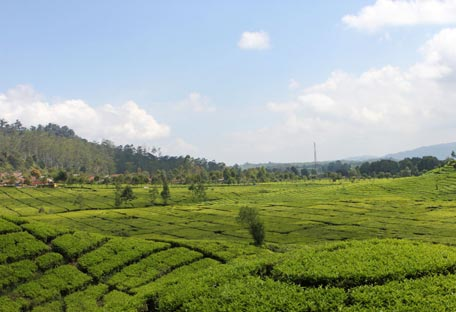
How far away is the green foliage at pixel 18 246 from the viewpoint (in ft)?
134

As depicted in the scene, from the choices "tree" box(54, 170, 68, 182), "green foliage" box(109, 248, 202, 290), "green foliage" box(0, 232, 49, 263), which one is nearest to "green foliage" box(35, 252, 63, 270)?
"green foliage" box(0, 232, 49, 263)

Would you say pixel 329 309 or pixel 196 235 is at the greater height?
pixel 329 309

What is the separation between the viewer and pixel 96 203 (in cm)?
10494

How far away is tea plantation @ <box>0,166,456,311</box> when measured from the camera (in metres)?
15.8

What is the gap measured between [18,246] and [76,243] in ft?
19.9

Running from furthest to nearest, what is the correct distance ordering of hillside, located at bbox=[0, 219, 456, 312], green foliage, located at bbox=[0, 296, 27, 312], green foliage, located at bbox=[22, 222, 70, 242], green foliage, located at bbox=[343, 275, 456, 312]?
green foliage, located at bbox=[22, 222, 70, 242] → green foliage, located at bbox=[0, 296, 27, 312] → hillside, located at bbox=[0, 219, 456, 312] → green foliage, located at bbox=[343, 275, 456, 312]

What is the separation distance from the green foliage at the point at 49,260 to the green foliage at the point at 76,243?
112cm

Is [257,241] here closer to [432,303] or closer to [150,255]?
[150,255]

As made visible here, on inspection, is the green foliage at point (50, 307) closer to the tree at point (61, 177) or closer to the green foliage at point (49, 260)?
the green foliage at point (49, 260)

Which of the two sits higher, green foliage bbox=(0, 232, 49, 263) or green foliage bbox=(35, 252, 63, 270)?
green foliage bbox=(0, 232, 49, 263)

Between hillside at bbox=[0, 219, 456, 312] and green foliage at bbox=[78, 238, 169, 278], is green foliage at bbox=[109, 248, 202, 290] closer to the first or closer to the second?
green foliage at bbox=[78, 238, 169, 278]

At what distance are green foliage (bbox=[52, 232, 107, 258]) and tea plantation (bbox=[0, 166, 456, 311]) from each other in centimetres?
12

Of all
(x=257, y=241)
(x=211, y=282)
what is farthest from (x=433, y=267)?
(x=257, y=241)

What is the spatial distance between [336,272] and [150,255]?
3049cm
